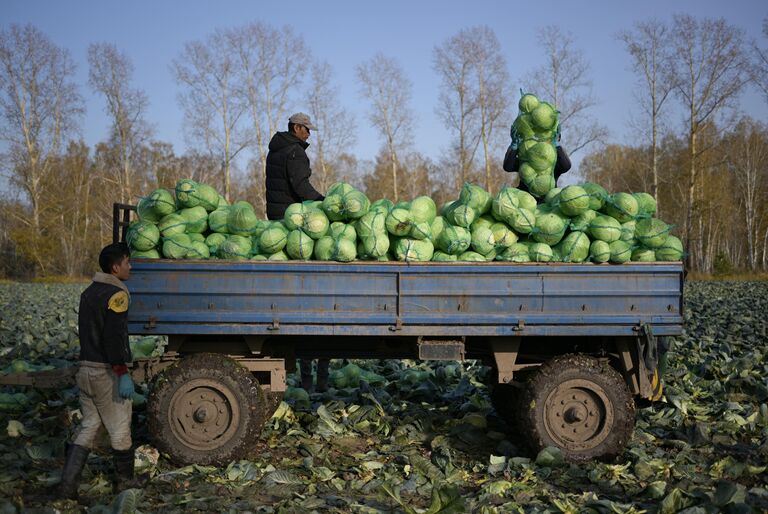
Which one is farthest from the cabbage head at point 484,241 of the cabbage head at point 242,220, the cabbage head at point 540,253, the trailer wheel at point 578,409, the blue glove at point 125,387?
the blue glove at point 125,387

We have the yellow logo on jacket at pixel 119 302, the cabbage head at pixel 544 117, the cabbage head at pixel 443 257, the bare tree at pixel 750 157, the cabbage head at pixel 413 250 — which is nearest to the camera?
the yellow logo on jacket at pixel 119 302

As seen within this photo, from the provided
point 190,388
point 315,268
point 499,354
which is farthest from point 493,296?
point 190,388

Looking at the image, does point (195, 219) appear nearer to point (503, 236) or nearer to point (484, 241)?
point (484, 241)

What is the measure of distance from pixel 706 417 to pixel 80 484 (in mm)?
6419

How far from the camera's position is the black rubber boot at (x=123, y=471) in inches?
209

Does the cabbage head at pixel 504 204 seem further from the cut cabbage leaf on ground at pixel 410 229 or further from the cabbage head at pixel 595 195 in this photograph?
the cabbage head at pixel 595 195

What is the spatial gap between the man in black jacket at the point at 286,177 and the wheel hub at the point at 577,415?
321 cm

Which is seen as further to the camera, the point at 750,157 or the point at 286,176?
the point at 750,157

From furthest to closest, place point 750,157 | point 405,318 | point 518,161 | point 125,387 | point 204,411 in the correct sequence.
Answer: point 750,157 < point 518,161 < point 204,411 < point 405,318 < point 125,387

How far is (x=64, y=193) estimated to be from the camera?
49.9 metres

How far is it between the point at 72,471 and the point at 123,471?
40 centimetres

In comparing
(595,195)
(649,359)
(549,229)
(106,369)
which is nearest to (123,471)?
(106,369)

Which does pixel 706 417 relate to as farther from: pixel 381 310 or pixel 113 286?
pixel 113 286

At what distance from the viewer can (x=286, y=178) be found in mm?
7090
